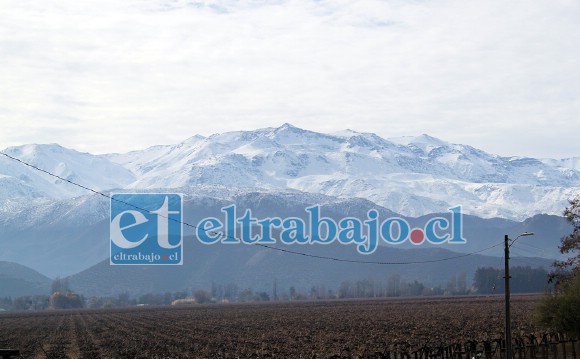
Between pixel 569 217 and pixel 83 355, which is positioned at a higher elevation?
pixel 569 217

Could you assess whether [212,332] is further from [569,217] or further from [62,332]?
[569,217]

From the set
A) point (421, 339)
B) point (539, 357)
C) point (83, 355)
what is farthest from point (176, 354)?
point (539, 357)

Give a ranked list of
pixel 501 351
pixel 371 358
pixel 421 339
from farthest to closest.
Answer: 1. pixel 421 339
2. pixel 501 351
3. pixel 371 358

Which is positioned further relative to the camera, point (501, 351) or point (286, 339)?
point (286, 339)

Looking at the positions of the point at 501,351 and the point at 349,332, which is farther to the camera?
the point at 349,332

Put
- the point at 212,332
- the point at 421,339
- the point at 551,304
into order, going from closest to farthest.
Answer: the point at 551,304, the point at 421,339, the point at 212,332

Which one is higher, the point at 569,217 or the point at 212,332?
the point at 569,217

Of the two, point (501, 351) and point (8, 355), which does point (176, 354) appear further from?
point (8, 355)

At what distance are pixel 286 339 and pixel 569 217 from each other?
19.6 metres

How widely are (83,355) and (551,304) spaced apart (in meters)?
26.1

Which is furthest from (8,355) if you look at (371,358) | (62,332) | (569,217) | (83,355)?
(62,332)

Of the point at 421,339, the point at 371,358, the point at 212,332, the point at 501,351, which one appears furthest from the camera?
the point at 212,332

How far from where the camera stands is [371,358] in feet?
133

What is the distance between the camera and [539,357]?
44.8m
